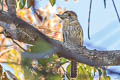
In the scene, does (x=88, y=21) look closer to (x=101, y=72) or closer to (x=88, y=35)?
(x=88, y=35)

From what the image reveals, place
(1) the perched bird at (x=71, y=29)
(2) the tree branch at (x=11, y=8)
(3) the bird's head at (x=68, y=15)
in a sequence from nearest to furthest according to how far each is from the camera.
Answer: (2) the tree branch at (x=11, y=8)
(1) the perched bird at (x=71, y=29)
(3) the bird's head at (x=68, y=15)

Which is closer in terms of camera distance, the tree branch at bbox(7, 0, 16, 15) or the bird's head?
the tree branch at bbox(7, 0, 16, 15)

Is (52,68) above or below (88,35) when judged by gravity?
below

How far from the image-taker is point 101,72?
179 cm

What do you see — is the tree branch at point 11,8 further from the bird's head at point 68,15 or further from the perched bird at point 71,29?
Result: the bird's head at point 68,15

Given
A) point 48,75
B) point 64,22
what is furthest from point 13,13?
point 64,22

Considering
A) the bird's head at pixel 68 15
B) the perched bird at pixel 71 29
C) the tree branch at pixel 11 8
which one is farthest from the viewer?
the bird's head at pixel 68 15

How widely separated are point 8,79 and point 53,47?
64 centimetres

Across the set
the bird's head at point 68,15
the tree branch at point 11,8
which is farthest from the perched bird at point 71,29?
the tree branch at point 11,8

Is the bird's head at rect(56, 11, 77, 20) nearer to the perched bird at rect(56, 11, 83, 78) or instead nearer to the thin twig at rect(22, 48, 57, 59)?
the perched bird at rect(56, 11, 83, 78)

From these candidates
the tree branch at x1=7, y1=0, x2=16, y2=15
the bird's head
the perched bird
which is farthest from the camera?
the bird's head

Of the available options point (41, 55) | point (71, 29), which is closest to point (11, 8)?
point (41, 55)

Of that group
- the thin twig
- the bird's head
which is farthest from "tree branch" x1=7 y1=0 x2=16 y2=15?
the bird's head

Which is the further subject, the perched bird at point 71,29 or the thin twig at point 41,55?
the perched bird at point 71,29
